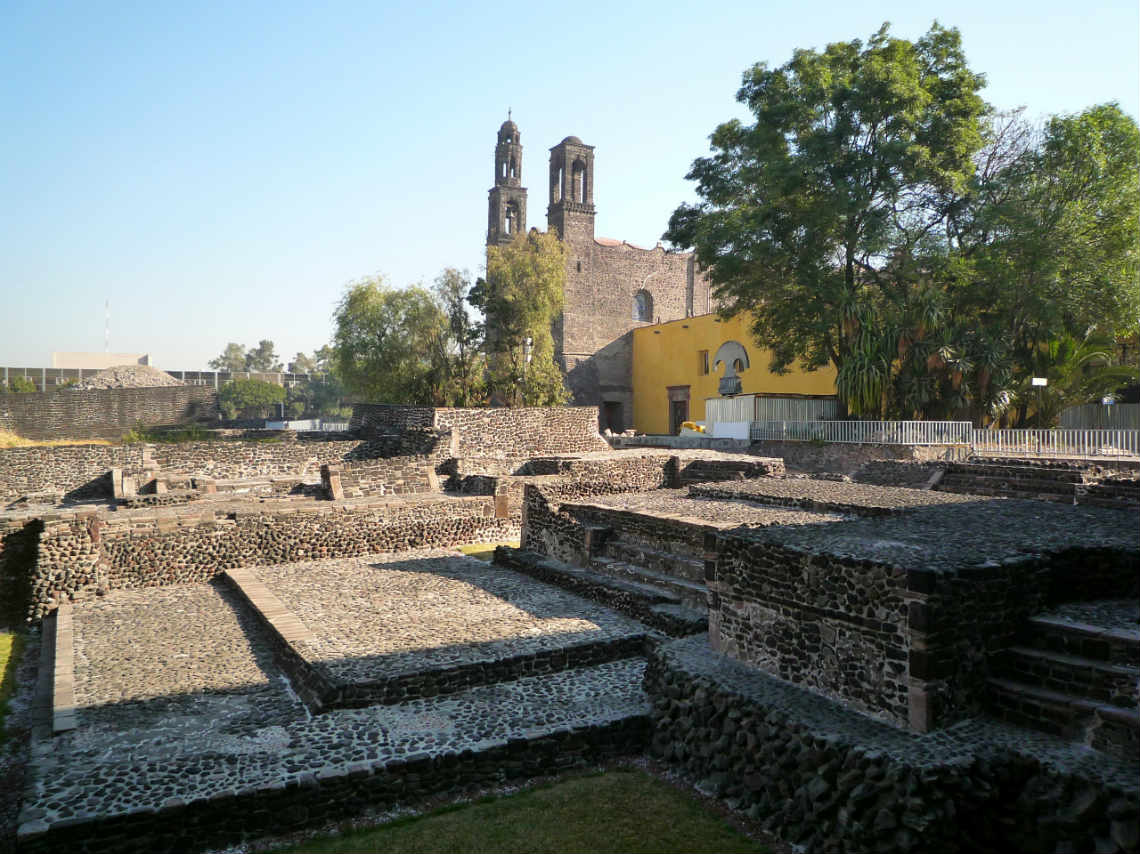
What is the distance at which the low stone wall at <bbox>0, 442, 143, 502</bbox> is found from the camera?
15.9 meters

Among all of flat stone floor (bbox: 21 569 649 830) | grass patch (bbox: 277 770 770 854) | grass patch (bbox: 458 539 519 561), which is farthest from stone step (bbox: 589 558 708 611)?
grass patch (bbox: 458 539 519 561)

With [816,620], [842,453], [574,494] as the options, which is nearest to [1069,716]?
[816,620]

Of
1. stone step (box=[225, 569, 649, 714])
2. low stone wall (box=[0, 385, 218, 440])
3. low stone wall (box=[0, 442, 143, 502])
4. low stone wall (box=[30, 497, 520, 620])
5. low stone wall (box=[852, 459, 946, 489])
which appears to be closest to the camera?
stone step (box=[225, 569, 649, 714])

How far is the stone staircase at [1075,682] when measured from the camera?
171 inches

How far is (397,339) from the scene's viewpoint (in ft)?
85.5

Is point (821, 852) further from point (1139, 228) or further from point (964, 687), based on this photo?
point (1139, 228)

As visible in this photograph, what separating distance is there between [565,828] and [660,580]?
4.30m

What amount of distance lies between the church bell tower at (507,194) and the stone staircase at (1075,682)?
35271mm

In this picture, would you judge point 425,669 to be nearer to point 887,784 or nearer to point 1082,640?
point 887,784

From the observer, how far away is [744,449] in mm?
20281

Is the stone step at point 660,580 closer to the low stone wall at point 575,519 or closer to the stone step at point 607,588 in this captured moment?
the stone step at point 607,588

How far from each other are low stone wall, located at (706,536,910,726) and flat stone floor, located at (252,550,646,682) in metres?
1.81

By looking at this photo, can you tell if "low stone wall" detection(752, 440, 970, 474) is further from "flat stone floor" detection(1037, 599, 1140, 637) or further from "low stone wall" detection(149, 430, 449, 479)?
"flat stone floor" detection(1037, 599, 1140, 637)

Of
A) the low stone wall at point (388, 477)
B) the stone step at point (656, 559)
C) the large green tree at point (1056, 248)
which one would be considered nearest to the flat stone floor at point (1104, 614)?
the stone step at point (656, 559)
